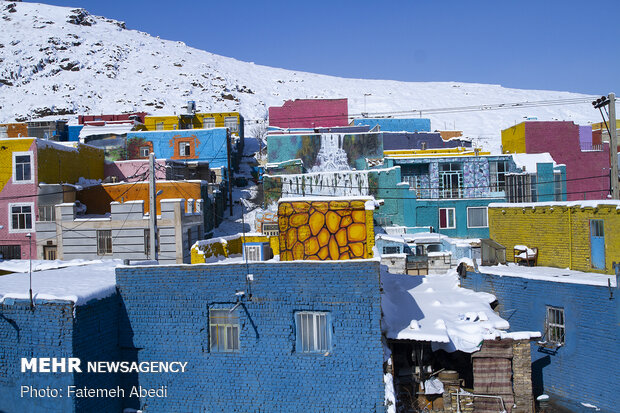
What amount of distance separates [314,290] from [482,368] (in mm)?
5822

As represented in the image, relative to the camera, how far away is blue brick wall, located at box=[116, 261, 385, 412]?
11.9 meters

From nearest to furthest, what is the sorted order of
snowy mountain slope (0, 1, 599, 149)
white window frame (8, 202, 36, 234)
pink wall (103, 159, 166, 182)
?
white window frame (8, 202, 36, 234)
pink wall (103, 159, 166, 182)
snowy mountain slope (0, 1, 599, 149)

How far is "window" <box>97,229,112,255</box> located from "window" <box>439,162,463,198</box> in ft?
68.0

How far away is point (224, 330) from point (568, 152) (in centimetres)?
3441

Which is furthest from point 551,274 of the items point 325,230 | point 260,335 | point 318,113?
point 318,113

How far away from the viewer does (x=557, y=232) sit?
18.7 meters

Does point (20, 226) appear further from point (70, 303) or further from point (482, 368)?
point (482, 368)

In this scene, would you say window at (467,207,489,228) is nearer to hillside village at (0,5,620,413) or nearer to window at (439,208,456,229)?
window at (439,208,456,229)

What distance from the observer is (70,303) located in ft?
35.9

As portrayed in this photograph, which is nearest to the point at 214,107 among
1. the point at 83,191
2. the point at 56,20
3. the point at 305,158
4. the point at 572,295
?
the point at 305,158

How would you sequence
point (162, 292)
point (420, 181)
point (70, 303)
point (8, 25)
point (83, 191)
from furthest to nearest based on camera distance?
point (8, 25), point (420, 181), point (83, 191), point (162, 292), point (70, 303)

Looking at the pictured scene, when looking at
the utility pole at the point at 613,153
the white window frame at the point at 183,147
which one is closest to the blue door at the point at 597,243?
the utility pole at the point at 613,153

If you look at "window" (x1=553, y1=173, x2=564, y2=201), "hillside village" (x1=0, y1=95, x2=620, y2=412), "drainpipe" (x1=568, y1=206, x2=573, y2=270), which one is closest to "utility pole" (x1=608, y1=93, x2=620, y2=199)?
"hillside village" (x1=0, y1=95, x2=620, y2=412)

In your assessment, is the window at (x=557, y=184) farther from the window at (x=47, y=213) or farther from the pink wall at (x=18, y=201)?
the pink wall at (x=18, y=201)
